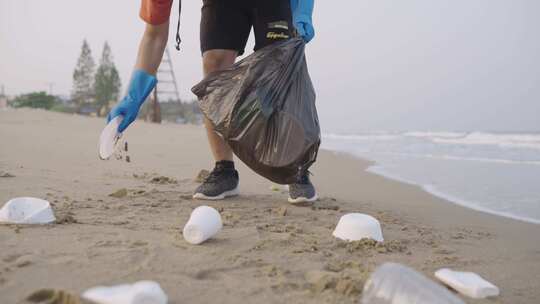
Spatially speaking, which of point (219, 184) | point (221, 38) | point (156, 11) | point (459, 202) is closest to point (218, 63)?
point (221, 38)

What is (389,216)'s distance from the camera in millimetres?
2537

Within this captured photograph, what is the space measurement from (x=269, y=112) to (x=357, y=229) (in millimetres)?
677

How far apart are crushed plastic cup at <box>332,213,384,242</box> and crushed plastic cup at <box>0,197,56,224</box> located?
3.82ft

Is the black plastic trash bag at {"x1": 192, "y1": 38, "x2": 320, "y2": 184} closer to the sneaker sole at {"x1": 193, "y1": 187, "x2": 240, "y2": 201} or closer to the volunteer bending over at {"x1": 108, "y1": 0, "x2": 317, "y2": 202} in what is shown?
the volunteer bending over at {"x1": 108, "y1": 0, "x2": 317, "y2": 202}

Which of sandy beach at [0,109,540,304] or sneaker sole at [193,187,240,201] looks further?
sneaker sole at [193,187,240,201]

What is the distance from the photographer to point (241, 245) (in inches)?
68.0

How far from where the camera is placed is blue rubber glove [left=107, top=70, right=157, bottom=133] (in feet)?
8.26

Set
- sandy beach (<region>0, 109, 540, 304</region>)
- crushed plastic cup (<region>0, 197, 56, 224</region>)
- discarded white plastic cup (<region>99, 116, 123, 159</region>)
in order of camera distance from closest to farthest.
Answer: sandy beach (<region>0, 109, 540, 304</region>) → crushed plastic cup (<region>0, 197, 56, 224</region>) → discarded white plastic cup (<region>99, 116, 123, 159</region>)

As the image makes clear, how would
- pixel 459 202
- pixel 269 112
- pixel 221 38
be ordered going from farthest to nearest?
pixel 459 202
pixel 221 38
pixel 269 112

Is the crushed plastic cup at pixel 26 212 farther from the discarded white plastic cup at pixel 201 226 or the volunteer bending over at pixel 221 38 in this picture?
the volunteer bending over at pixel 221 38

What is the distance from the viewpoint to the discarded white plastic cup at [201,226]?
1.68 meters

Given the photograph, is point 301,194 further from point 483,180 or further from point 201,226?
point 483,180

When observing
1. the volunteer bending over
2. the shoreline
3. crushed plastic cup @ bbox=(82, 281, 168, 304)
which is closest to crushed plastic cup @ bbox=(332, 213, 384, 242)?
the volunteer bending over

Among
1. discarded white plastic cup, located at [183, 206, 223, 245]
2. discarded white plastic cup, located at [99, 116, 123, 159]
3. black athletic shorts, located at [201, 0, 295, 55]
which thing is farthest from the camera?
black athletic shorts, located at [201, 0, 295, 55]
